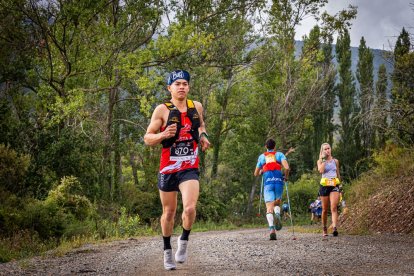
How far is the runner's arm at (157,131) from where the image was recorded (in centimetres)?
662

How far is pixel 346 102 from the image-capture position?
55.5 m

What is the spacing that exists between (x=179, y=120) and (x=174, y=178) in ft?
2.45

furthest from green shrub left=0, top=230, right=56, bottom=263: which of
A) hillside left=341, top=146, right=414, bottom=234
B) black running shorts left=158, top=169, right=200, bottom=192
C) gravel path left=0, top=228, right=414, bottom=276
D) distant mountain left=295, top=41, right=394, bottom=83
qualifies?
distant mountain left=295, top=41, right=394, bottom=83

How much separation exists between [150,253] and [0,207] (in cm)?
698

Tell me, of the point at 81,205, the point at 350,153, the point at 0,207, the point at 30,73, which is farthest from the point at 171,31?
the point at 350,153

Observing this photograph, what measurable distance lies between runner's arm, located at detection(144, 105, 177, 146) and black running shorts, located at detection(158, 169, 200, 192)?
18.4 inches

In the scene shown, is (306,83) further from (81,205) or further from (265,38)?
(81,205)

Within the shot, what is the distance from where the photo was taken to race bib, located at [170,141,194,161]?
688 centimetres

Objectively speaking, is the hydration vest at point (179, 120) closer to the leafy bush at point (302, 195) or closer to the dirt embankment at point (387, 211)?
the dirt embankment at point (387, 211)

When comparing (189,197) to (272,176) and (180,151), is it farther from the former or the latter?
(272,176)

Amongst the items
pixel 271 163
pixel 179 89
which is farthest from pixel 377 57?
pixel 179 89

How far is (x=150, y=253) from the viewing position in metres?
10.1

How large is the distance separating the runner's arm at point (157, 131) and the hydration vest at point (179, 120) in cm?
12

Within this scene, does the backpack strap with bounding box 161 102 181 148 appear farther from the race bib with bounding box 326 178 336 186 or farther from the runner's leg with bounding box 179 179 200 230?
the race bib with bounding box 326 178 336 186
